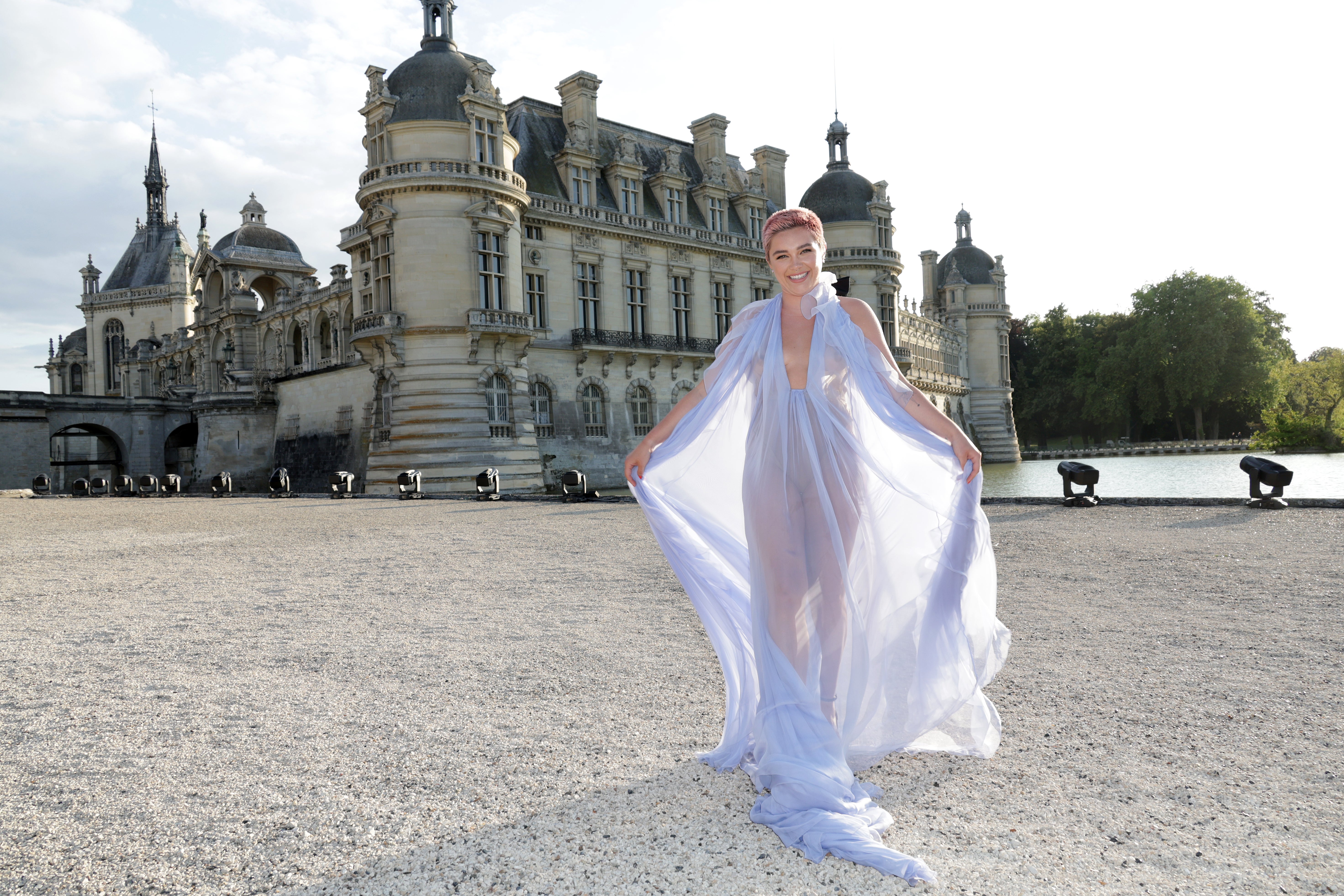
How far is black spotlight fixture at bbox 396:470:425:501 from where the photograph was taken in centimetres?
2228

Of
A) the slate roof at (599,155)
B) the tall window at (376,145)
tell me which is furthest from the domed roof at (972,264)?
the tall window at (376,145)

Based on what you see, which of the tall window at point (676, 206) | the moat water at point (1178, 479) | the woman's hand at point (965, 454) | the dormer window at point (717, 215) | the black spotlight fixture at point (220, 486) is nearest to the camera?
the woman's hand at point (965, 454)

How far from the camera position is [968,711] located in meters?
3.46

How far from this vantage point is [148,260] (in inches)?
2781

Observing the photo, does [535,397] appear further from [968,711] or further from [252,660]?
[968,711]

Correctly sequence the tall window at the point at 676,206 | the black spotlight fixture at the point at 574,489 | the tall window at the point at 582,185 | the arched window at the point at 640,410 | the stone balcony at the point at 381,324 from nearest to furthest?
the black spotlight fixture at the point at 574,489, the stone balcony at the point at 381,324, the tall window at the point at 582,185, the arched window at the point at 640,410, the tall window at the point at 676,206

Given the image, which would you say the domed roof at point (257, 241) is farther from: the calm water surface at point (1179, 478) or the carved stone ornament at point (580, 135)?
the calm water surface at point (1179, 478)

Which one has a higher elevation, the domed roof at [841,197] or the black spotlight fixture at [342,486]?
the domed roof at [841,197]

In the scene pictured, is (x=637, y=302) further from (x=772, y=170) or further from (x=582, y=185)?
(x=772, y=170)

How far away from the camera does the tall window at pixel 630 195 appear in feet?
111

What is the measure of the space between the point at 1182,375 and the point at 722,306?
4019 cm

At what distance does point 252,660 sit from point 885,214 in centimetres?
3948

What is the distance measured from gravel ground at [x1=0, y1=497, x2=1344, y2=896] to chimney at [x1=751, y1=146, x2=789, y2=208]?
36.2m

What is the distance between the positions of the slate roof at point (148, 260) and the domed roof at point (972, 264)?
2437 inches
